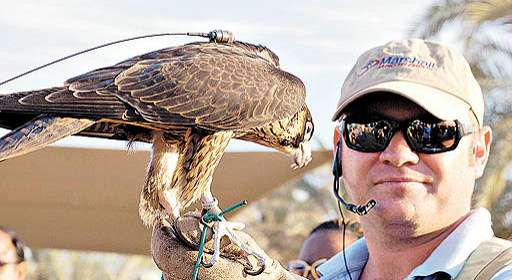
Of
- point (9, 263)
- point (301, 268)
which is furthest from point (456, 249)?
point (9, 263)

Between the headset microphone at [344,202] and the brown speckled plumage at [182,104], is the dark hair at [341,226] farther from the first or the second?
the headset microphone at [344,202]

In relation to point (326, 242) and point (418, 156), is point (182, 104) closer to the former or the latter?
point (418, 156)

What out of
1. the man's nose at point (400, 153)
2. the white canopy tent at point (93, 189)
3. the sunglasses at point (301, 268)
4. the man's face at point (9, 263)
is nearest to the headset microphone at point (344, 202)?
the man's nose at point (400, 153)

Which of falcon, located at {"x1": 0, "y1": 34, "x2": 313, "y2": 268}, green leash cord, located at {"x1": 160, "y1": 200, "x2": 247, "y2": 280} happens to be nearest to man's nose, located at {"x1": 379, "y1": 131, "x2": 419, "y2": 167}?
green leash cord, located at {"x1": 160, "y1": 200, "x2": 247, "y2": 280}

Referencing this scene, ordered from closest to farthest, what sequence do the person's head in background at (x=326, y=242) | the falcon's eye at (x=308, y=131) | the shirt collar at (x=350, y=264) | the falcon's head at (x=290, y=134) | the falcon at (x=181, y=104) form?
the shirt collar at (x=350, y=264) → the falcon at (x=181, y=104) → the falcon's head at (x=290, y=134) → the falcon's eye at (x=308, y=131) → the person's head in background at (x=326, y=242)

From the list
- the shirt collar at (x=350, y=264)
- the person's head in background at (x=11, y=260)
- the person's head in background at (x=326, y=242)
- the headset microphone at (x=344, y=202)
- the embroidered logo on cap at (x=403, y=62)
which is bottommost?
the person's head in background at (x=11, y=260)

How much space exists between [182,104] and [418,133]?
170 cm

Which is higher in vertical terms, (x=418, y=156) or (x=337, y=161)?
(x=418, y=156)

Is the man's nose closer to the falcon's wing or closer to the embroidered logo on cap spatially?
the embroidered logo on cap

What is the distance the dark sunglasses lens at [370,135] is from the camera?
3004 millimetres

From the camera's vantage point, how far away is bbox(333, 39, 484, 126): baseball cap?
2.97 metres

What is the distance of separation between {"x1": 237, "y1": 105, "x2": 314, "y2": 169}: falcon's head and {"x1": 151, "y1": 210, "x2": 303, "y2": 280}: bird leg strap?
59.3 inches

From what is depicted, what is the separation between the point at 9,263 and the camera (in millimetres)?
6195

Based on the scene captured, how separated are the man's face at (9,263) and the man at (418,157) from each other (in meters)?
3.54
